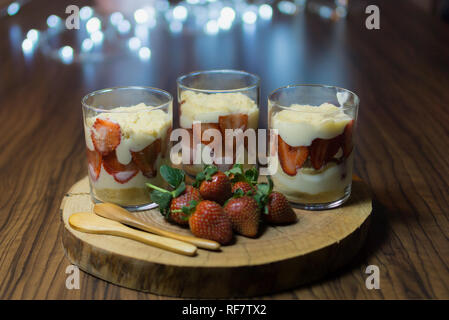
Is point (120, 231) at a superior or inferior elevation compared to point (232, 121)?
inferior

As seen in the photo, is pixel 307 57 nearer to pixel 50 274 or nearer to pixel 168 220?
pixel 168 220

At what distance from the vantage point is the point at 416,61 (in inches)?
84.4

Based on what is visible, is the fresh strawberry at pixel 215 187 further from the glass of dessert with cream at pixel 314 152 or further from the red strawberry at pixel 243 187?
the glass of dessert with cream at pixel 314 152

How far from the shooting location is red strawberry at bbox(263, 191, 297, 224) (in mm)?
964

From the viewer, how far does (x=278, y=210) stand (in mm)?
962

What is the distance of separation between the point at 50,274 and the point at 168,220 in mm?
216

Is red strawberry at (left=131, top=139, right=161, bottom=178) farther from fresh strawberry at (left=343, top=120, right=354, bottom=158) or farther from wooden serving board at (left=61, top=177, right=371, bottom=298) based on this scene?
fresh strawberry at (left=343, top=120, right=354, bottom=158)

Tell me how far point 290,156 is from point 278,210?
113 millimetres

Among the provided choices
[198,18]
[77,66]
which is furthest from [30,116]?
[198,18]

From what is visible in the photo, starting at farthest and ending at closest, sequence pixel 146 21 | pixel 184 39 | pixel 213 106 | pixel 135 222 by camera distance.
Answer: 1. pixel 146 21
2. pixel 184 39
3. pixel 213 106
4. pixel 135 222

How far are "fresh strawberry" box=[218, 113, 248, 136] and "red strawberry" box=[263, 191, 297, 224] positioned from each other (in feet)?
0.68

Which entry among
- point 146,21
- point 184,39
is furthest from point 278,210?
point 146,21

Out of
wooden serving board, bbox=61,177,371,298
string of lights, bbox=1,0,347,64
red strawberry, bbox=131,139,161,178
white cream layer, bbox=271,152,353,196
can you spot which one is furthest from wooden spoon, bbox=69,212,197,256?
string of lights, bbox=1,0,347,64

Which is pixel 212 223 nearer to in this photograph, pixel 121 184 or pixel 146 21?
pixel 121 184
